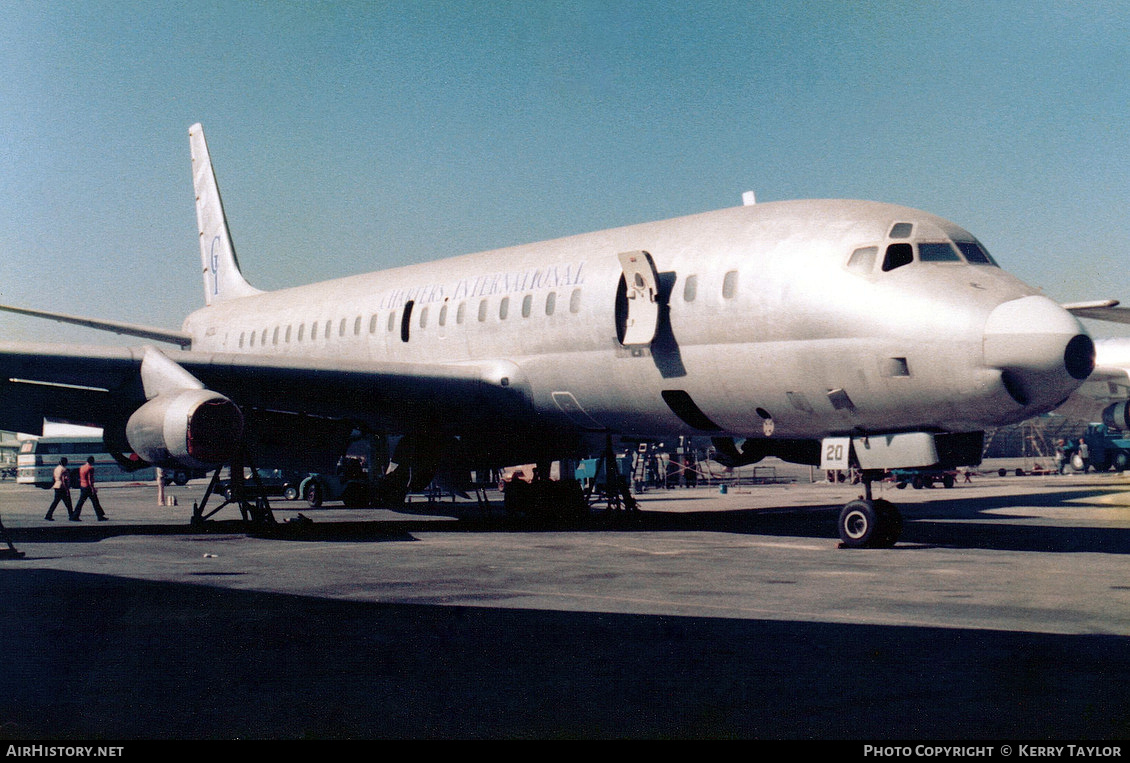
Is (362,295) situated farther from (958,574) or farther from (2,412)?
(958,574)

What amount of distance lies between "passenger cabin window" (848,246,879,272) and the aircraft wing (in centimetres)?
634

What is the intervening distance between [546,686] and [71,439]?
64.4m

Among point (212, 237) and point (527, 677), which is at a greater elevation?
point (212, 237)

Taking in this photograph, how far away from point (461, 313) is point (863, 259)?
8.26 metres

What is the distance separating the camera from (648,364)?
1578cm

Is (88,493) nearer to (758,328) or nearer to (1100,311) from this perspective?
(758,328)

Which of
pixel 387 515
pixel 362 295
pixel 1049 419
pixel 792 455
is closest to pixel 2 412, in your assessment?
pixel 362 295

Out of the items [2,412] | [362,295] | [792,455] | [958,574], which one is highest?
[362,295]

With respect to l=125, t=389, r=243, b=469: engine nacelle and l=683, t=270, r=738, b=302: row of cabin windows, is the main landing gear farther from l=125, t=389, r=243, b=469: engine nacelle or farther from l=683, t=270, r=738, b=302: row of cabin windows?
l=125, t=389, r=243, b=469: engine nacelle

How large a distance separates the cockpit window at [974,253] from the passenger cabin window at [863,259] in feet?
3.89

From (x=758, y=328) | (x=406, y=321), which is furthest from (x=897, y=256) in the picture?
(x=406, y=321)

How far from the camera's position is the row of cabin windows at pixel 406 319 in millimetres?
17594

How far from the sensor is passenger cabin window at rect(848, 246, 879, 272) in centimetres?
1362

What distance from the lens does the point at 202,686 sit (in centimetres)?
611
